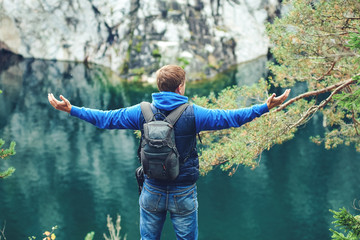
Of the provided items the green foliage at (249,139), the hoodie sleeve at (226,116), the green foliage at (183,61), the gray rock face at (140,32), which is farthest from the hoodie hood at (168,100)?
the green foliage at (183,61)

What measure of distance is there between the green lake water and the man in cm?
1410

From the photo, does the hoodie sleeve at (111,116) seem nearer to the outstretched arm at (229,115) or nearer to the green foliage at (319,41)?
the outstretched arm at (229,115)

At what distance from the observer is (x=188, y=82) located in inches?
1757

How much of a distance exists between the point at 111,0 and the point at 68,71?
39.6 ft

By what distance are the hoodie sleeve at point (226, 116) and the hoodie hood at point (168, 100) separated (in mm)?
180

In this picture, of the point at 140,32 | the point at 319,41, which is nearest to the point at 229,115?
the point at 319,41

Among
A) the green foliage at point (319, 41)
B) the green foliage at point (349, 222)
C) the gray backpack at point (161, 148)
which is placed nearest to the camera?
the gray backpack at point (161, 148)

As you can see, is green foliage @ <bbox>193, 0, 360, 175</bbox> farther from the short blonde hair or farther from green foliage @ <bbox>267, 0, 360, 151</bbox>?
the short blonde hair

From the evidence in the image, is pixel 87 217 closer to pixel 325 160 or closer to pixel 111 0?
pixel 325 160

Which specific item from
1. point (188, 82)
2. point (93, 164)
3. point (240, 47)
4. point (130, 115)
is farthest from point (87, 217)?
point (240, 47)

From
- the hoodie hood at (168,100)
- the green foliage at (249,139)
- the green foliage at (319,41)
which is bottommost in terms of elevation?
the green foliage at (249,139)

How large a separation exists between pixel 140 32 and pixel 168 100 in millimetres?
48083

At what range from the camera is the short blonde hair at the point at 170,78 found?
3984 mm

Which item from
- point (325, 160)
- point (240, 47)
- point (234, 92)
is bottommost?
point (325, 160)
